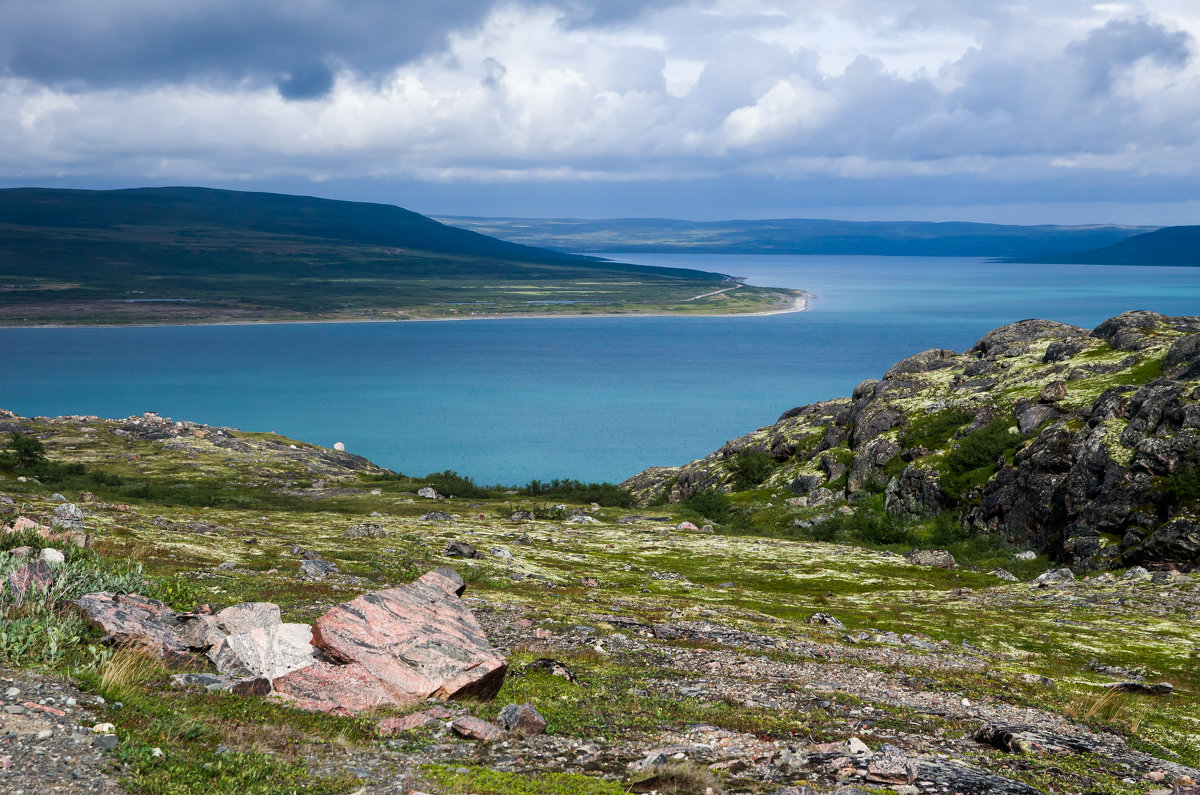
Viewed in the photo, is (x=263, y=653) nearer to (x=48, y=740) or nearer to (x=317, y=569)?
(x=48, y=740)

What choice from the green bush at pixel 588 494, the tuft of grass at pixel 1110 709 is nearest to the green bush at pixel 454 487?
the green bush at pixel 588 494

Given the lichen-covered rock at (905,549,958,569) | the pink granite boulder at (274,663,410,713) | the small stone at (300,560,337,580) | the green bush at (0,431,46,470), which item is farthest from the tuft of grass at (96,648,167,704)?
the green bush at (0,431,46,470)

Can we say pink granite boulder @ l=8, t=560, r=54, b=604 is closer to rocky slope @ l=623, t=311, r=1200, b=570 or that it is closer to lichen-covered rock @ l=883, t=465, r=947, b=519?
rocky slope @ l=623, t=311, r=1200, b=570

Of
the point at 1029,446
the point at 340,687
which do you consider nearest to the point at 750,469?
the point at 1029,446

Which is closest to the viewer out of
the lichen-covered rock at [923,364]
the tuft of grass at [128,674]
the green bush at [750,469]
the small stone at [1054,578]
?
the tuft of grass at [128,674]

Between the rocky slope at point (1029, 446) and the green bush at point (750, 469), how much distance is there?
16cm

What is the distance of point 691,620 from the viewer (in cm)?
3294

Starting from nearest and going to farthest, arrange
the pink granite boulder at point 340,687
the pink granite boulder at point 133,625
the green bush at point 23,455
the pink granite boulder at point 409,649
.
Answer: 1. the pink granite boulder at point 340,687
2. the pink granite boulder at point 133,625
3. the pink granite boulder at point 409,649
4. the green bush at point 23,455

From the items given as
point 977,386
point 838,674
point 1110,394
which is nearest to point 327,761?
point 838,674

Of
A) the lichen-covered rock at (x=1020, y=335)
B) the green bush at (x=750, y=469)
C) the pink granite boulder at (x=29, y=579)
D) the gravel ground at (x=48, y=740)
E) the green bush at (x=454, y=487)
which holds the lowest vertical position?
the green bush at (x=454, y=487)

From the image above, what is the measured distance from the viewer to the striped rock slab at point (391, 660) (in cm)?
1811

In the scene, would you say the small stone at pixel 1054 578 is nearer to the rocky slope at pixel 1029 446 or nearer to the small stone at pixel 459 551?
the rocky slope at pixel 1029 446

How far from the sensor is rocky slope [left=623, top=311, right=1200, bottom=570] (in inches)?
2100

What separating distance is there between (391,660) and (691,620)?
1636 cm
